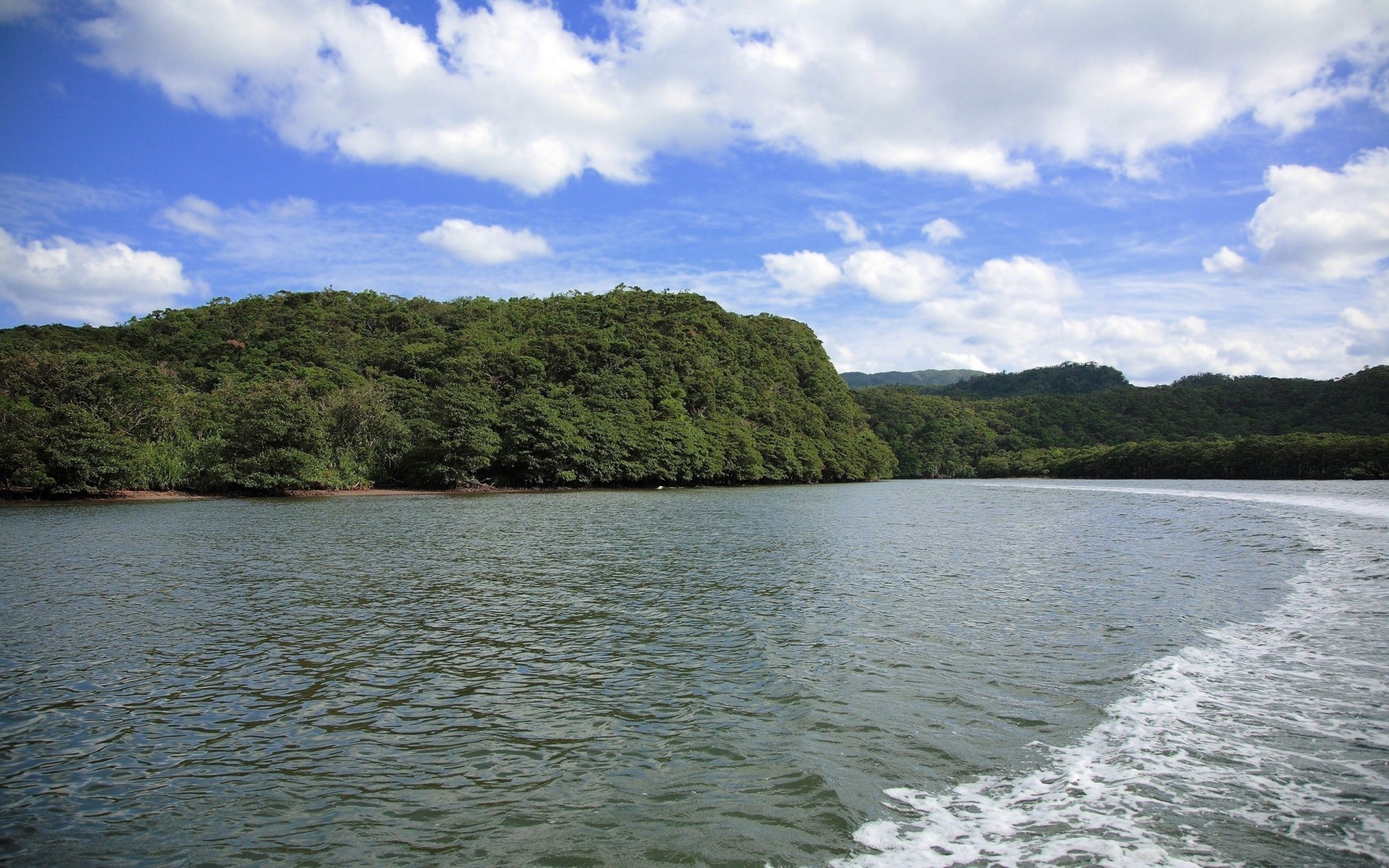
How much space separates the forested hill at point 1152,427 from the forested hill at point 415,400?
31.1m

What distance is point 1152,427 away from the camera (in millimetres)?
142750

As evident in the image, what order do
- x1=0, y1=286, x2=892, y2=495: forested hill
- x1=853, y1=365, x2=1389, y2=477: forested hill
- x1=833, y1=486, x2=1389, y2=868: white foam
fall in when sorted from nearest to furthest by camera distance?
x1=833, y1=486, x2=1389, y2=868: white foam → x1=0, y1=286, x2=892, y2=495: forested hill → x1=853, y1=365, x2=1389, y2=477: forested hill

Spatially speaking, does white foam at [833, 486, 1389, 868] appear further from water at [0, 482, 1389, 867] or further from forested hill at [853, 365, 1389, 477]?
forested hill at [853, 365, 1389, 477]

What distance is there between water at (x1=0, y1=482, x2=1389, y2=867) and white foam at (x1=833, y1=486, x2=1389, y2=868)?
0.04 metres

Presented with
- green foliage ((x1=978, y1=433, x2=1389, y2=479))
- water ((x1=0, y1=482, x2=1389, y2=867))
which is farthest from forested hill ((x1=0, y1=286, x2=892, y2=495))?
water ((x1=0, y1=482, x2=1389, y2=867))

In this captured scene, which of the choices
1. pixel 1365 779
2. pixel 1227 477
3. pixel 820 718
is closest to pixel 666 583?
pixel 820 718

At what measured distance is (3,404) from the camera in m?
47.0

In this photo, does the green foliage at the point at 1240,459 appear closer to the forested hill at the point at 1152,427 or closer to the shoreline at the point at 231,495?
the forested hill at the point at 1152,427

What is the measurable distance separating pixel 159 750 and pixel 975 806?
25.9 ft

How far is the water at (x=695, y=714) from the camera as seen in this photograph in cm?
570

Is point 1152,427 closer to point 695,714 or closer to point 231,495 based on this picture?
point 231,495

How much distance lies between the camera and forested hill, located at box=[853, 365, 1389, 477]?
98.6 meters

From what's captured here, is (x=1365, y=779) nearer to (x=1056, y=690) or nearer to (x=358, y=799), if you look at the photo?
(x=1056, y=690)

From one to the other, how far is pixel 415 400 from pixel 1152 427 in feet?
448
